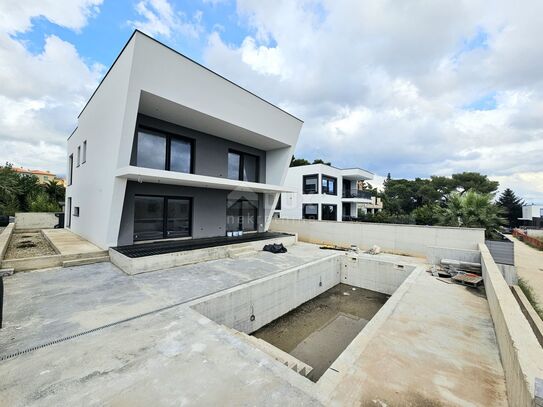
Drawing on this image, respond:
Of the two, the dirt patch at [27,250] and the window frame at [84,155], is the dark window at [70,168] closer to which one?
the window frame at [84,155]

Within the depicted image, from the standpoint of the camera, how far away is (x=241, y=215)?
1369 centimetres

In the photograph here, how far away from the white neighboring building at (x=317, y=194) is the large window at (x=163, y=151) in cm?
1260

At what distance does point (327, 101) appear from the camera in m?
13.9

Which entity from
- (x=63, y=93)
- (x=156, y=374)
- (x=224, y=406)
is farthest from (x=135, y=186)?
(x=63, y=93)

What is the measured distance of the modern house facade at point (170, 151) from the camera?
746 centimetres

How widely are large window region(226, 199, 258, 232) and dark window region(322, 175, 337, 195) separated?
10876 mm

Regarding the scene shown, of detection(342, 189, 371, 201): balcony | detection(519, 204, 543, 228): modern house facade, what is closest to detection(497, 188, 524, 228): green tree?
detection(519, 204, 543, 228): modern house facade

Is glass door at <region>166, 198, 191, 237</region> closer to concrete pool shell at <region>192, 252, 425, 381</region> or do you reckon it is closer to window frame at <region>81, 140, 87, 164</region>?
window frame at <region>81, 140, 87, 164</region>

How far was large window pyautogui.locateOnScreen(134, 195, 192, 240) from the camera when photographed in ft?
31.4

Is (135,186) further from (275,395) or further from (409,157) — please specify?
(409,157)

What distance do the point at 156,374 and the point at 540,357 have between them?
158 inches

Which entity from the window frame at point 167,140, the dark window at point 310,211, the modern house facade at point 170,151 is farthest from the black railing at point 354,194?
the window frame at point 167,140

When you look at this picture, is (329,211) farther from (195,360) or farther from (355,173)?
(195,360)

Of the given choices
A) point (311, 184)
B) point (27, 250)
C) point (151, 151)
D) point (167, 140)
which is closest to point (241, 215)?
point (167, 140)
